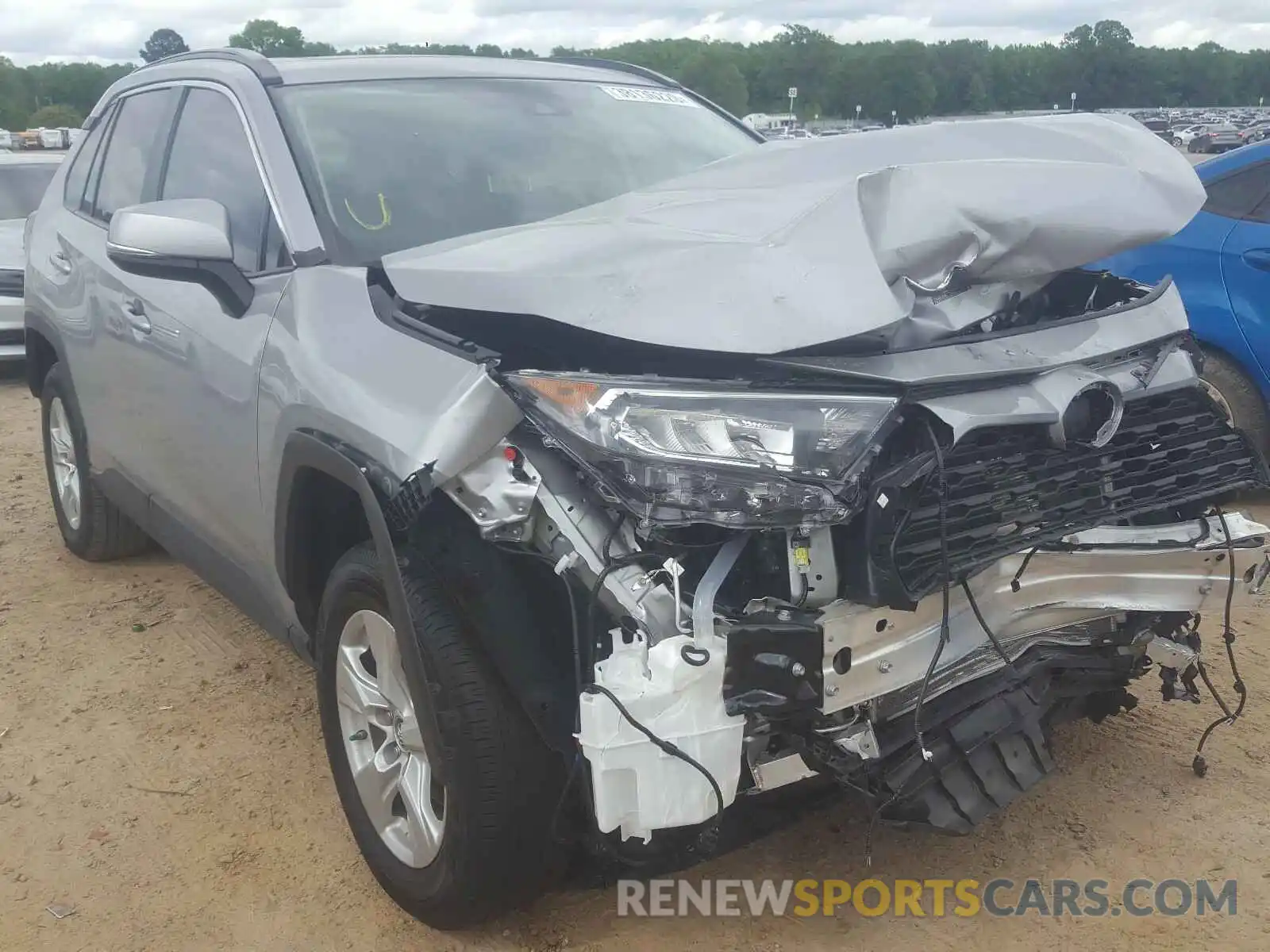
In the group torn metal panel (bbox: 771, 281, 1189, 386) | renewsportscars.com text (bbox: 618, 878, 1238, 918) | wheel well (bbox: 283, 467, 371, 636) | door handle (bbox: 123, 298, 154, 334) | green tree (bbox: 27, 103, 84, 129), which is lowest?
green tree (bbox: 27, 103, 84, 129)

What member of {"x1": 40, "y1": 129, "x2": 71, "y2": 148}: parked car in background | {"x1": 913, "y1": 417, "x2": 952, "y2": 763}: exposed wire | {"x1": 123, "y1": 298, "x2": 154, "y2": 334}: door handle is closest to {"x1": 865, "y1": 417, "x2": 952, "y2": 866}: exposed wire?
{"x1": 913, "y1": 417, "x2": 952, "y2": 763}: exposed wire

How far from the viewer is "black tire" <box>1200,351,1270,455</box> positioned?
16.7 ft

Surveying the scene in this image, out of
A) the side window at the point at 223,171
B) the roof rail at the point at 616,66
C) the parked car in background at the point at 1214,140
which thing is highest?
the roof rail at the point at 616,66

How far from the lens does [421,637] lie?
227 centimetres

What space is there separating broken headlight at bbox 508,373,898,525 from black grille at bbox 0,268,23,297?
29.0 ft

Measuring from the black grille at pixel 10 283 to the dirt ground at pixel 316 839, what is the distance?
6.45 meters

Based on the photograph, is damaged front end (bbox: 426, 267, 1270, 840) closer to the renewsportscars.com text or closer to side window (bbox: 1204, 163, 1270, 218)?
the renewsportscars.com text

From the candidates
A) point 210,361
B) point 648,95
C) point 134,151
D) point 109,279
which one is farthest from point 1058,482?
point 134,151

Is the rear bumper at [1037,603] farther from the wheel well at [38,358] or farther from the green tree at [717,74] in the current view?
the green tree at [717,74]

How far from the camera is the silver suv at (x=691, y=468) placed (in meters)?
1.98

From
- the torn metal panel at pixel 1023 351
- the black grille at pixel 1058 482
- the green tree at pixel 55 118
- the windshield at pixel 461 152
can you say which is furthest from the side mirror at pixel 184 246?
the green tree at pixel 55 118

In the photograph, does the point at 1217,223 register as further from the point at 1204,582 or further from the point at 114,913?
the point at 114,913

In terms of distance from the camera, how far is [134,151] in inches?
164

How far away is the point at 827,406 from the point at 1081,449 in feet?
1.86
